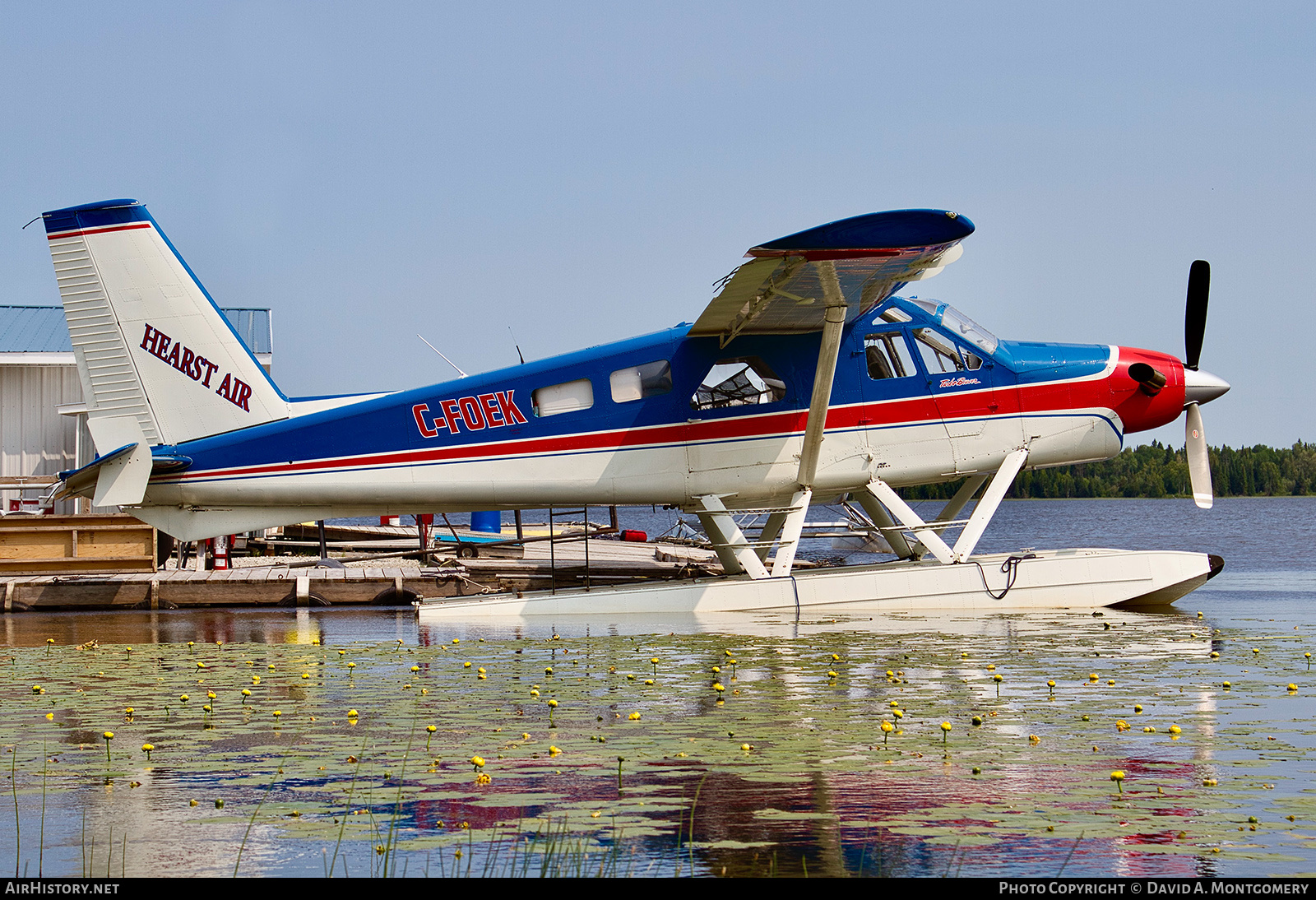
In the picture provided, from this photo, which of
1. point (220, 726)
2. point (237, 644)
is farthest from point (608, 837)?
point (237, 644)

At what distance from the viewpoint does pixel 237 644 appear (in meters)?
10.6

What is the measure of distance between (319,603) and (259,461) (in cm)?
417

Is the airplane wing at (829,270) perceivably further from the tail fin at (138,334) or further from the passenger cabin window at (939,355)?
the tail fin at (138,334)

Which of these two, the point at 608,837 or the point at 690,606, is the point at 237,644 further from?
the point at 608,837

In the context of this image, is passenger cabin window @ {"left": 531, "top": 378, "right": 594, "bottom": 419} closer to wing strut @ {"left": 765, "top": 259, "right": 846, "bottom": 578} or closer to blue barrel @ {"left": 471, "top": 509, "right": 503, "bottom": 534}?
wing strut @ {"left": 765, "top": 259, "right": 846, "bottom": 578}

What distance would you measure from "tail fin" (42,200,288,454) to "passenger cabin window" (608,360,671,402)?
3942 millimetres

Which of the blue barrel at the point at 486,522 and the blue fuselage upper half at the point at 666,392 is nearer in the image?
the blue fuselage upper half at the point at 666,392

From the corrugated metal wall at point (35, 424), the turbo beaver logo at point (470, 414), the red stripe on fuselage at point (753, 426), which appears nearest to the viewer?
the red stripe on fuselage at point (753, 426)

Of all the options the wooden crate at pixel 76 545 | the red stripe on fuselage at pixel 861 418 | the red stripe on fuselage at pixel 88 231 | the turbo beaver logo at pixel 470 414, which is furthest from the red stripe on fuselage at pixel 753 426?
the wooden crate at pixel 76 545

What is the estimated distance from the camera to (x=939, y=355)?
12.9 metres

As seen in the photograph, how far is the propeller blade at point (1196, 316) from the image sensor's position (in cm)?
1377

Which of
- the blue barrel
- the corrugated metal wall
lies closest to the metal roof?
the corrugated metal wall

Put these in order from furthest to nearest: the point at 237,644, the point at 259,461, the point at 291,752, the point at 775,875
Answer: the point at 259,461, the point at 237,644, the point at 291,752, the point at 775,875

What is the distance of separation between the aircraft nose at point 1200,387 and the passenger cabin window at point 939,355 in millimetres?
2687
